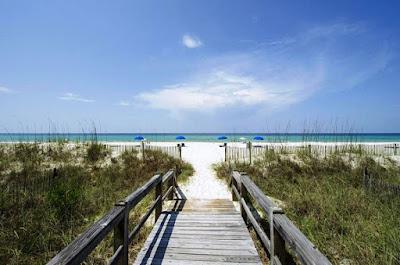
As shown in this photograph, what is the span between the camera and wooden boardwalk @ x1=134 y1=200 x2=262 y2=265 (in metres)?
3.16

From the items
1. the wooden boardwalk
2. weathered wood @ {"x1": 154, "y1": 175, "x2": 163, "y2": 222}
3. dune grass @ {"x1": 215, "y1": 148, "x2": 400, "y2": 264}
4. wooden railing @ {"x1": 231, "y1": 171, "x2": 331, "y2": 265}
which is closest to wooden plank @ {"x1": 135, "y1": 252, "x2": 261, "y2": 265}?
the wooden boardwalk

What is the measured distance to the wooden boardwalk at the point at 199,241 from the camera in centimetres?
316

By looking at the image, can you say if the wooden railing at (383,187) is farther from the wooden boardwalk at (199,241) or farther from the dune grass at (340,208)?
the wooden boardwalk at (199,241)

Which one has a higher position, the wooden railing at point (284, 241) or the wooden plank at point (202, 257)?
the wooden railing at point (284, 241)

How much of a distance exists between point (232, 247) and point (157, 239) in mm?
1116

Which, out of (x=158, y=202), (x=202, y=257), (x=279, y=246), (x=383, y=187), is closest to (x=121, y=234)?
(x=202, y=257)

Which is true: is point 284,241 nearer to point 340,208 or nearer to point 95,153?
point 340,208

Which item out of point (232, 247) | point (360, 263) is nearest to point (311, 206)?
point (360, 263)

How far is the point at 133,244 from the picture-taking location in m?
4.19

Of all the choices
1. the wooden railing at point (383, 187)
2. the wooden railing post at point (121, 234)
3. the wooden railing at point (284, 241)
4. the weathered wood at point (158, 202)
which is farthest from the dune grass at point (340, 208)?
the wooden railing post at point (121, 234)

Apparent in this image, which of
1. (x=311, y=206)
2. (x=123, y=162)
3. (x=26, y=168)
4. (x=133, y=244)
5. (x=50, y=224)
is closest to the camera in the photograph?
(x=133, y=244)

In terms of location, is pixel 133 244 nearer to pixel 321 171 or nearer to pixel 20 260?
pixel 20 260

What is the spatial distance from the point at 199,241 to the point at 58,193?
3.69m

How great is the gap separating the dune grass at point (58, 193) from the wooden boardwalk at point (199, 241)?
2.27ft
